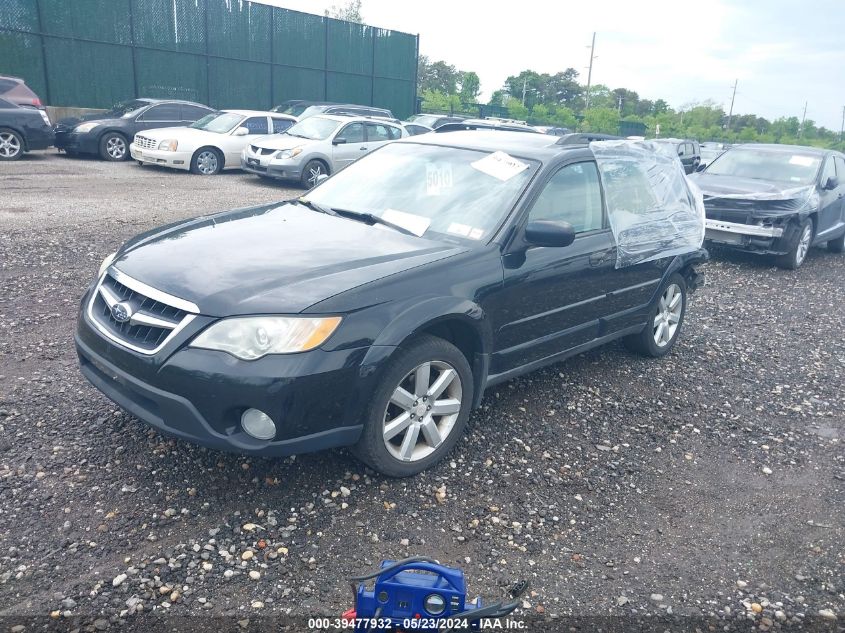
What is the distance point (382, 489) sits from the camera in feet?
11.5

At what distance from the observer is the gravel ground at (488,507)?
110 inches

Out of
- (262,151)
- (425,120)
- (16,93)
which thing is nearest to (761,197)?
(262,151)

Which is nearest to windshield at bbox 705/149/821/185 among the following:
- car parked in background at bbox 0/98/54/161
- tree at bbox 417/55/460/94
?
car parked in background at bbox 0/98/54/161

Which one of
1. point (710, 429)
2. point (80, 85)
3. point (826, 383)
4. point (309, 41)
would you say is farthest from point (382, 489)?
point (309, 41)

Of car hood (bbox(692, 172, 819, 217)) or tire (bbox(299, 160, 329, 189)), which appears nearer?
car hood (bbox(692, 172, 819, 217))

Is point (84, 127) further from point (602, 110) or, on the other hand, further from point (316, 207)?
point (602, 110)

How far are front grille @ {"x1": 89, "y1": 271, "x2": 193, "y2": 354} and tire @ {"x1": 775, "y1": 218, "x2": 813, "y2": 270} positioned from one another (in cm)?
897

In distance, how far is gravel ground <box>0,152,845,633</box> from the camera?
2.78 meters

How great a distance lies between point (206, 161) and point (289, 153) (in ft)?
7.78

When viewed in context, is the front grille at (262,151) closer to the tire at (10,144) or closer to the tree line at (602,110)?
the tire at (10,144)

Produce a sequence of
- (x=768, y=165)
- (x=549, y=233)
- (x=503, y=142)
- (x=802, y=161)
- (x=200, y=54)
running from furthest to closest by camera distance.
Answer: (x=200, y=54) → (x=768, y=165) → (x=802, y=161) → (x=503, y=142) → (x=549, y=233)

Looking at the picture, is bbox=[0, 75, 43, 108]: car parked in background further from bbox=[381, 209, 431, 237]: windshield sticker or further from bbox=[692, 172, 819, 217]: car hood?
bbox=[692, 172, 819, 217]: car hood

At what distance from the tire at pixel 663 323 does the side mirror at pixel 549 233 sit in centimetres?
184

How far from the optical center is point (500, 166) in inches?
172
